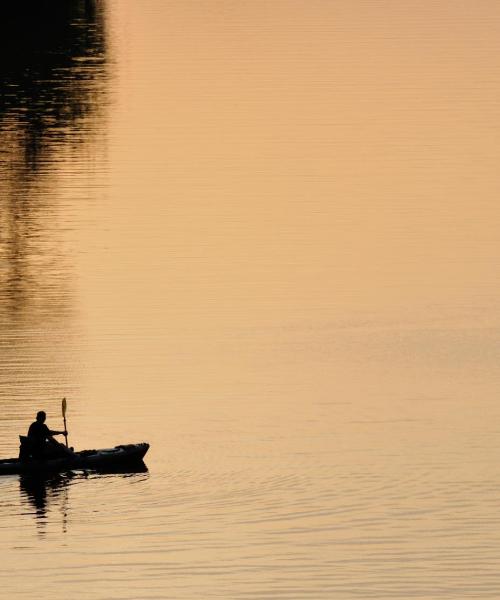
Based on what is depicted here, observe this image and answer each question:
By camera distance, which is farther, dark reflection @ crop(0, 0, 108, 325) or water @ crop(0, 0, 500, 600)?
dark reflection @ crop(0, 0, 108, 325)

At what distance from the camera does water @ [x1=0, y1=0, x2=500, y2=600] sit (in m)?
41.0

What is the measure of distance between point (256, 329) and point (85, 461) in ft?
38.2

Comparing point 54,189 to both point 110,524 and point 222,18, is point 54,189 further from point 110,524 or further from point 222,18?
point 222,18

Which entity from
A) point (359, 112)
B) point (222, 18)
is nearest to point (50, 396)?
point (359, 112)

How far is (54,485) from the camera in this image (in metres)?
45.9

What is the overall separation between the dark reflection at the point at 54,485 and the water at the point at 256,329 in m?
0.07

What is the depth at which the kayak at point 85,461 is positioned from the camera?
45500 millimetres

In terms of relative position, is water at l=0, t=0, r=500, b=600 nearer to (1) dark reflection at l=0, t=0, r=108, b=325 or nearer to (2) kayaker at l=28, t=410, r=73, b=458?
(1) dark reflection at l=0, t=0, r=108, b=325

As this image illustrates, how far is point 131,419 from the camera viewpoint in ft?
162

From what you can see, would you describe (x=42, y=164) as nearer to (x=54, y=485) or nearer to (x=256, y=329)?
(x=256, y=329)

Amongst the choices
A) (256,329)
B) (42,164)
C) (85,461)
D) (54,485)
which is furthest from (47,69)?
(54,485)

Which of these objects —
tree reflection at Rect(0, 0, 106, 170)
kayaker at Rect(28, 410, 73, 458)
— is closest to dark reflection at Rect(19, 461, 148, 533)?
kayaker at Rect(28, 410, 73, 458)

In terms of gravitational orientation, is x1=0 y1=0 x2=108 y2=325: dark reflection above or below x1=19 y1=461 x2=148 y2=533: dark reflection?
above

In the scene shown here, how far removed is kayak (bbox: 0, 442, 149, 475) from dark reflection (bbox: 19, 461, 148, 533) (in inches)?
4.4
